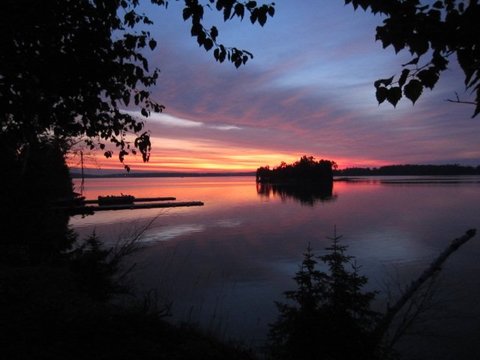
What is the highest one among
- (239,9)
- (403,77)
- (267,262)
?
(239,9)

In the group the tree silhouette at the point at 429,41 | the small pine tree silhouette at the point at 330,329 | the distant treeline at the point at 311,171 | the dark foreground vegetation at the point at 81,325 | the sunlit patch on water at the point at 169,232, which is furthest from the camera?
the distant treeline at the point at 311,171

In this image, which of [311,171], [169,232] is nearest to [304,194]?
[169,232]

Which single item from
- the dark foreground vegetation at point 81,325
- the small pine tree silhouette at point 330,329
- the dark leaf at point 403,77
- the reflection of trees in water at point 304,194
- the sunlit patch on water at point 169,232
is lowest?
the reflection of trees in water at point 304,194

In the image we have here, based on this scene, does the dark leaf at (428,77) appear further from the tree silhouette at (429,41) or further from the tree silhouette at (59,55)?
the tree silhouette at (59,55)

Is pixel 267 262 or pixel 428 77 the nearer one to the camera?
pixel 428 77

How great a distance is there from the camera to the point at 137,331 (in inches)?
220

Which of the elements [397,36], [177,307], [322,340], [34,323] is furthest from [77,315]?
[177,307]

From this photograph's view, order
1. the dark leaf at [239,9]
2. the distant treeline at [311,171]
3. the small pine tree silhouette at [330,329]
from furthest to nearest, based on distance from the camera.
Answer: the distant treeline at [311,171] < the small pine tree silhouette at [330,329] < the dark leaf at [239,9]

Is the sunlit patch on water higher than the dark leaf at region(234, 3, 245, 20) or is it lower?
lower

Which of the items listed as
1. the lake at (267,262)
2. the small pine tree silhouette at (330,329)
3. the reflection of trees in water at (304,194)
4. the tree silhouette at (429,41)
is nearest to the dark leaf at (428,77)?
the tree silhouette at (429,41)

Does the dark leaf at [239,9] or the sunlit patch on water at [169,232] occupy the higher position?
the dark leaf at [239,9]

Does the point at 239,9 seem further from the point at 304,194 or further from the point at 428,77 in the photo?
the point at 304,194

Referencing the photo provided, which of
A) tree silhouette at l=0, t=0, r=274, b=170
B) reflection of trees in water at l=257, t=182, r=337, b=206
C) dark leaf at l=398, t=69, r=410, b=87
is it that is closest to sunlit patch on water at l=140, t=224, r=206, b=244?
tree silhouette at l=0, t=0, r=274, b=170

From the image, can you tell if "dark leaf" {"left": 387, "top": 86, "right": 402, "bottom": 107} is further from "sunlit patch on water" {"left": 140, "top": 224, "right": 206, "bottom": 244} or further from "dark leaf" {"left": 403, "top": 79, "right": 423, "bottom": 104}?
"sunlit patch on water" {"left": 140, "top": 224, "right": 206, "bottom": 244}
